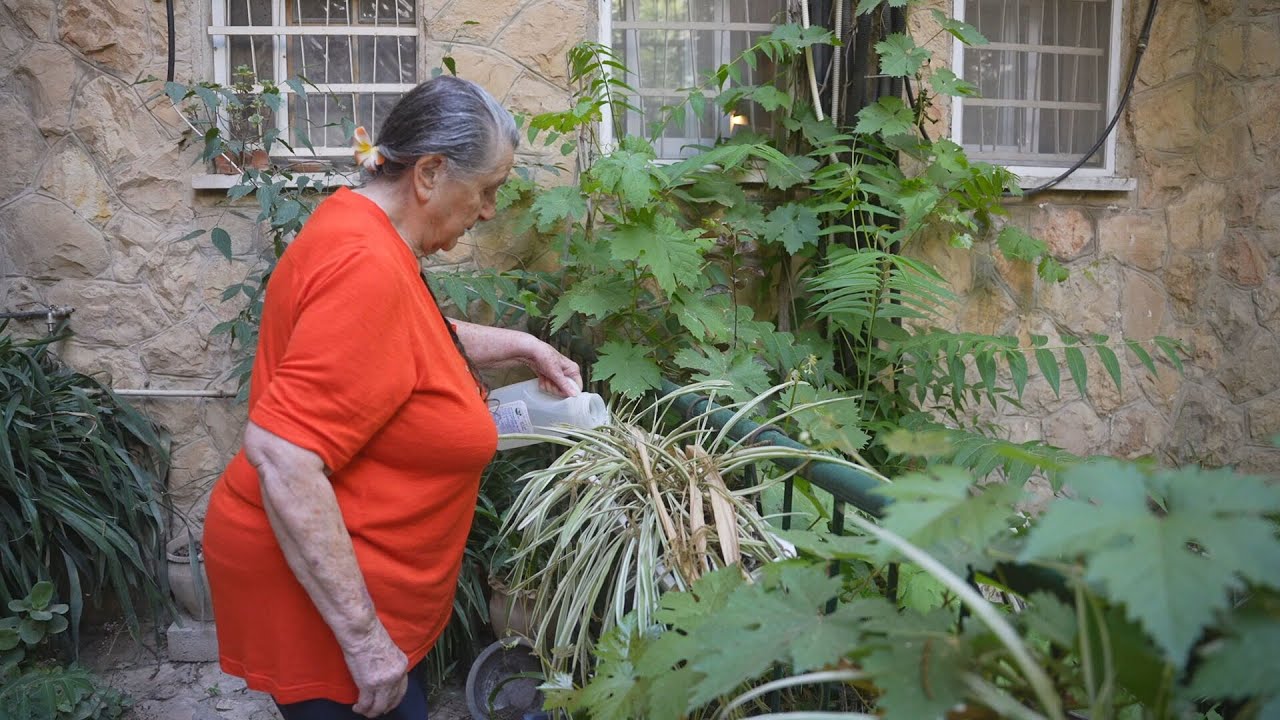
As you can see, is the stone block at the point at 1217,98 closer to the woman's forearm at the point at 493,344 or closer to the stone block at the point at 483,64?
the stone block at the point at 483,64

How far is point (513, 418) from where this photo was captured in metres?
1.86

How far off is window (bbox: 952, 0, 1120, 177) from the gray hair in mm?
2570

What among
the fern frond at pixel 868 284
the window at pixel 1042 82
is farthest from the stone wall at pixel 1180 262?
the fern frond at pixel 868 284

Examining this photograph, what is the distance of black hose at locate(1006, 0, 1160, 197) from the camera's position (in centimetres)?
343

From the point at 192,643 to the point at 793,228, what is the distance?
2.30 metres

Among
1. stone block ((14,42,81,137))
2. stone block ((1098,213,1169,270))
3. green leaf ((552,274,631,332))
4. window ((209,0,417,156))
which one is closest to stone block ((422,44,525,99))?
window ((209,0,417,156))

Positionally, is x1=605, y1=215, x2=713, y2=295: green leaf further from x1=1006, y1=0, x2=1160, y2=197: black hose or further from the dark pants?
x1=1006, y1=0, x2=1160, y2=197: black hose

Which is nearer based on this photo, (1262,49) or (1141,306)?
(1262,49)

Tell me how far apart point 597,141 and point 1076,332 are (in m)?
2.05

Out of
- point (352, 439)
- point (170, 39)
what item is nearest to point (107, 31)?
point (170, 39)

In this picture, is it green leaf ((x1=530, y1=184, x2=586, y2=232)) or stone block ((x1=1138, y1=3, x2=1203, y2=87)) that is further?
stone block ((x1=1138, y1=3, x2=1203, y2=87))

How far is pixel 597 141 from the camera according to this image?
2.87 meters

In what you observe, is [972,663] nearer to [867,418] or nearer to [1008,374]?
[867,418]

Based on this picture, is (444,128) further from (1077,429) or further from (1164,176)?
(1164,176)
